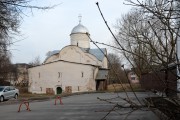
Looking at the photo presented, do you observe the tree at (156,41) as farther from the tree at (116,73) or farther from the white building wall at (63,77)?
the white building wall at (63,77)

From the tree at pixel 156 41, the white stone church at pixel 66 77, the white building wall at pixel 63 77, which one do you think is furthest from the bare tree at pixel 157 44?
the white building wall at pixel 63 77

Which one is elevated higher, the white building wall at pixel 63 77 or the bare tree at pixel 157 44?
the white building wall at pixel 63 77

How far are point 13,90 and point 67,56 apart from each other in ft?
100

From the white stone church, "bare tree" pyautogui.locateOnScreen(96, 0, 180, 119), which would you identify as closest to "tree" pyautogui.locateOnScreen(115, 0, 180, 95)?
"bare tree" pyautogui.locateOnScreen(96, 0, 180, 119)

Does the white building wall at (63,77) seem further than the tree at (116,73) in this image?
Yes

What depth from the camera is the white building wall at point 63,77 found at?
66688mm

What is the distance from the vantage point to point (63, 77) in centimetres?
6738

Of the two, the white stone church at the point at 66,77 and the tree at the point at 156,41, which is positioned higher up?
the white stone church at the point at 66,77

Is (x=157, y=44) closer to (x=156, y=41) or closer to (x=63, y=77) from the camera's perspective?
(x=156, y=41)

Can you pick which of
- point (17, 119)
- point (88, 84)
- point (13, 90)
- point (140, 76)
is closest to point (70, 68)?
point (88, 84)

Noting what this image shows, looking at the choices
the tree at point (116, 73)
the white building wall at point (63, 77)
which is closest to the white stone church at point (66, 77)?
the white building wall at point (63, 77)

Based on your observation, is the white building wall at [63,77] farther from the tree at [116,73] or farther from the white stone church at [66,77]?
the tree at [116,73]

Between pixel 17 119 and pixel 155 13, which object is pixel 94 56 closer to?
pixel 17 119

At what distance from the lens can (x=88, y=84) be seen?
218 ft
